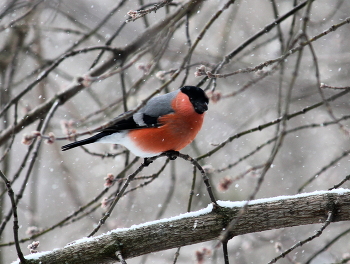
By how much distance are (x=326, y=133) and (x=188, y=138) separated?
586 centimetres

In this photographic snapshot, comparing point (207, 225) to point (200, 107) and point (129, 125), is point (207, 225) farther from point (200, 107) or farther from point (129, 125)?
point (129, 125)

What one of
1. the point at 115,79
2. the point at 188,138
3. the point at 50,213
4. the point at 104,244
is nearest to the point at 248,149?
the point at 115,79

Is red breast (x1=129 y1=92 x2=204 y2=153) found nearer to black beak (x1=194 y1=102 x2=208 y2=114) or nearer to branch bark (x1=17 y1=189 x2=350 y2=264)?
black beak (x1=194 y1=102 x2=208 y2=114)

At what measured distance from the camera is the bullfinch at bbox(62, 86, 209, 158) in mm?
3389

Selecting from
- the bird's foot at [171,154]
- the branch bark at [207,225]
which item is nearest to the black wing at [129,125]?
the bird's foot at [171,154]

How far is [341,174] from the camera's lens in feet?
24.1

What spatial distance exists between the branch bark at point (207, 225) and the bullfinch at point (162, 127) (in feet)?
3.20

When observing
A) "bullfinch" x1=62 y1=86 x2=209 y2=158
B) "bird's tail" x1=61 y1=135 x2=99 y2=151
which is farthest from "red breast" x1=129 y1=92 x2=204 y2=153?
"bird's tail" x1=61 y1=135 x2=99 y2=151

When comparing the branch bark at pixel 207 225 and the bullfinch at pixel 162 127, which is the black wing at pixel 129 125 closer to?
the bullfinch at pixel 162 127

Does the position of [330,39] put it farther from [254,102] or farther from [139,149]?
[139,149]

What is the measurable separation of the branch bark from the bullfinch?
3.20 feet

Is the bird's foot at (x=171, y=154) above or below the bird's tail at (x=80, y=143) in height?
below

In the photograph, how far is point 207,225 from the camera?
2520 millimetres

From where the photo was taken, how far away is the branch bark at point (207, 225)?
97.2 inches
